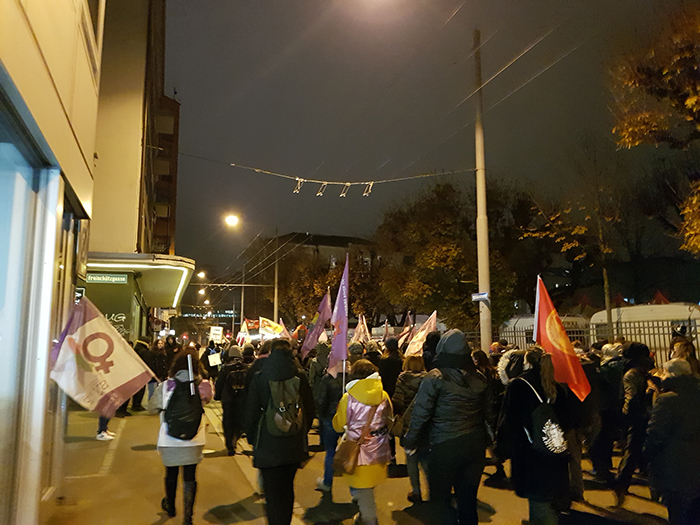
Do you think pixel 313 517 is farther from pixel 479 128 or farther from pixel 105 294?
pixel 105 294

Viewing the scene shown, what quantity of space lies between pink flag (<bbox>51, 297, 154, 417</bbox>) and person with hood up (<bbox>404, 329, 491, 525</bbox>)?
243 centimetres

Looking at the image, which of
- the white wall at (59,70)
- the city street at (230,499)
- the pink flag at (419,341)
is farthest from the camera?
the pink flag at (419,341)

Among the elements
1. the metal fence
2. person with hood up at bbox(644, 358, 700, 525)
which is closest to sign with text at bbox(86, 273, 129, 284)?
the metal fence

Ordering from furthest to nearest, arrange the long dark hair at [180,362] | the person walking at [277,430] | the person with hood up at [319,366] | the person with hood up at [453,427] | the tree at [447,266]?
the tree at [447,266] → the person with hood up at [319,366] → the long dark hair at [180,362] → the person walking at [277,430] → the person with hood up at [453,427]

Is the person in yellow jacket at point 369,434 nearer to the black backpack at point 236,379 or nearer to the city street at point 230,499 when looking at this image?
the city street at point 230,499

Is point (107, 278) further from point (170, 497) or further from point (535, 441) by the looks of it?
point (535, 441)

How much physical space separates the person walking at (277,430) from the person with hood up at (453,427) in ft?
3.16

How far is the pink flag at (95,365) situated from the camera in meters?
4.82

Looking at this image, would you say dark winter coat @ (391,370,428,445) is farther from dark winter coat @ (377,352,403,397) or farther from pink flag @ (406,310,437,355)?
pink flag @ (406,310,437,355)

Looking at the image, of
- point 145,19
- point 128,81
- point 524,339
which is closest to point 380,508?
point 524,339

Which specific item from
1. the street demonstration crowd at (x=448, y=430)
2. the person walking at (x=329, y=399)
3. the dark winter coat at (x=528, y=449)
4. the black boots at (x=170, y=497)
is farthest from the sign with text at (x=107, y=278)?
the dark winter coat at (x=528, y=449)

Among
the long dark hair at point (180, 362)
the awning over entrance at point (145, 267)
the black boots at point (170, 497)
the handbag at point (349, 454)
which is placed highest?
the awning over entrance at point (145, 267)

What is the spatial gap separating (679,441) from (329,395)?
3994 mm

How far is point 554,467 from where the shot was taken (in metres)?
4.31
